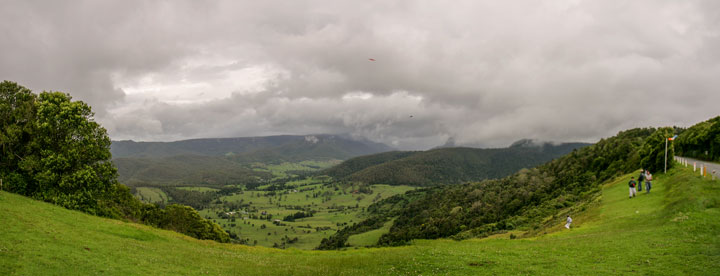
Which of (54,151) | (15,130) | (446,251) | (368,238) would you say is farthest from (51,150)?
(368,238)

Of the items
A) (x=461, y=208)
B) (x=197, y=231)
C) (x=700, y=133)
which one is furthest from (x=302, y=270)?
(x=461, y=208)

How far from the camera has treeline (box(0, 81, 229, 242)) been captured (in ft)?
129

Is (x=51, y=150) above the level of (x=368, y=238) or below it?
above

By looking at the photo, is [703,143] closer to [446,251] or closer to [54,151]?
[446,251]

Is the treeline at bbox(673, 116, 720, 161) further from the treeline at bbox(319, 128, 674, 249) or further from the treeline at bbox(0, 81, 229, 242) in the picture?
the treeline at bbox(0, 81, 229, 242)

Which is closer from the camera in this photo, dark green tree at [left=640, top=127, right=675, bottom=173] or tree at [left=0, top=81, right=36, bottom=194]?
tree at [left=0, top=81, right=36, bottom=194]

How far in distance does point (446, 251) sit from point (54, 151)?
160 ft

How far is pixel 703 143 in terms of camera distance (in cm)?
6006

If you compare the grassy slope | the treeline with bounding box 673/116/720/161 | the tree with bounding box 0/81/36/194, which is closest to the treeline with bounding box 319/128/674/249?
the treeline with bounding box 673/116/720/161

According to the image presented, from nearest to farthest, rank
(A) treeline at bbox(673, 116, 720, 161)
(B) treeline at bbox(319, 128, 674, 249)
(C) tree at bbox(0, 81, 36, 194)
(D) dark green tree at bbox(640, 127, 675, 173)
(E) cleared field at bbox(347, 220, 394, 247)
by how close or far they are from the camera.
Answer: (C) tree at bbox(0, 81, 36, 194) → (D) dark green tree at bbox(640, 127, 675, 173) → (A) treeline at bbox(673, 116, 720, 161) → (B) treeline at bbox(319, 128, 674, 249) → (E) cleared field at bbox(347, 220, 394, 247)

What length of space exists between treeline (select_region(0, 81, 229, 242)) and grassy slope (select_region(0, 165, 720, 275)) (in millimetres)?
7016

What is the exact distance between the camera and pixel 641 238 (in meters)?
23.6

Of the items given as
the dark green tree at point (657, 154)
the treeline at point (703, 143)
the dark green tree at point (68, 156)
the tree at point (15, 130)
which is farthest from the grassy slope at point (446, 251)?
the treeline at point (703, 143)

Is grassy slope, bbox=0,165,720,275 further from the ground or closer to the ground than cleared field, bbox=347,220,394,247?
further from the ground
